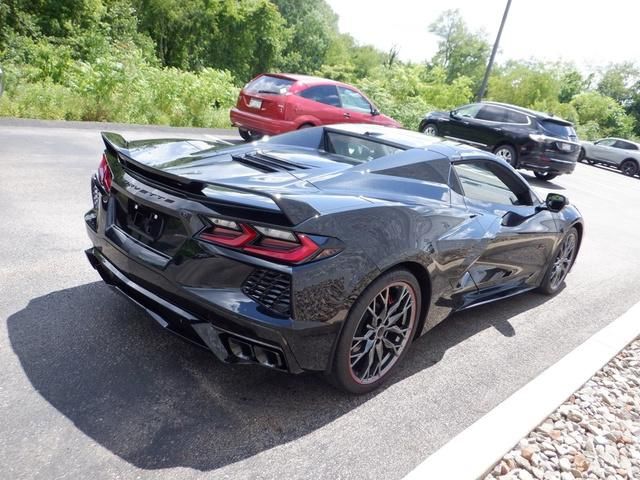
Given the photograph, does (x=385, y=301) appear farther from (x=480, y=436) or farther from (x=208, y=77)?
(x=208, y=77)

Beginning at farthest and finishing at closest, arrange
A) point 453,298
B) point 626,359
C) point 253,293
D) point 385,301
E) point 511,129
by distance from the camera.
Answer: point 511,129
point 626,359
point 453,298
point 385,301
point 253,293

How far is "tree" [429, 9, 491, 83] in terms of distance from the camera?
70.7m

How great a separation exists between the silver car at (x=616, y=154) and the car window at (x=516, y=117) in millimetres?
14031

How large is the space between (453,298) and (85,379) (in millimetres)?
2272

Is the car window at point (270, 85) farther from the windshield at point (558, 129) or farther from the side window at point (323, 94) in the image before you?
the windshield at point (558, 129)

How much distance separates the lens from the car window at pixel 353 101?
11.3 m

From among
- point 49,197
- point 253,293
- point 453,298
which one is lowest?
point 49,197

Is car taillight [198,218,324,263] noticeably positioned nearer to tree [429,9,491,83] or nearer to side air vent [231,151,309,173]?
side air vent [231,151,309,173]

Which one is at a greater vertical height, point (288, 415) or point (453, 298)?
point (453, 298)

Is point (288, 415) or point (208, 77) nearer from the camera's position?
point (288, 415)

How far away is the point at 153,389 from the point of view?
2.68 metres

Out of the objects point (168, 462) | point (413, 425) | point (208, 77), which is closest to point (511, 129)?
point (208, 77)

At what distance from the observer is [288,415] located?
105 inches

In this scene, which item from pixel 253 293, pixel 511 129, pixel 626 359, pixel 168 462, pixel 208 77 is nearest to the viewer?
pixel 168 462
